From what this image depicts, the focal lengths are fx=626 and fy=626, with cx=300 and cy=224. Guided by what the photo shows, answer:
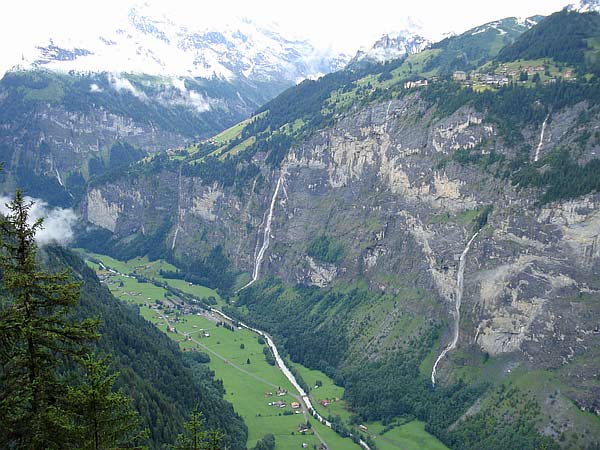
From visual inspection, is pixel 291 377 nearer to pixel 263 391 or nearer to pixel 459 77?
pixel 263 391

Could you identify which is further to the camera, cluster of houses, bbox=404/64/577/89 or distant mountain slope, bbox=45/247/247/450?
cluster of houses, bbox=404/64/577/89

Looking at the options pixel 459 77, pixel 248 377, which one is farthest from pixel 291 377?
pixel 459 77

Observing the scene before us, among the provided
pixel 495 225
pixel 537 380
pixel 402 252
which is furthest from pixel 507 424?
pixel 402 252

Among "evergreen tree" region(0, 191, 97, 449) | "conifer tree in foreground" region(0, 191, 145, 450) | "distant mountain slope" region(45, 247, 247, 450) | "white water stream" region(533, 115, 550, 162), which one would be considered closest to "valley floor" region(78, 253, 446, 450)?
"distant mountain slope" region(45, 247, 247, 450)

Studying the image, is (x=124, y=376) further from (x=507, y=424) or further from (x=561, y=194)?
(x=561, y=194)

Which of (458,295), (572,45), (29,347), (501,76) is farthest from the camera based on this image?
(572,45)

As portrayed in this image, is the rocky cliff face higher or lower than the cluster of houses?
lower

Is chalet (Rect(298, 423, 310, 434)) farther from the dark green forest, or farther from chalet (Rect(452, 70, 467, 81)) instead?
chalet (Rect(452, 70, 467, 81))

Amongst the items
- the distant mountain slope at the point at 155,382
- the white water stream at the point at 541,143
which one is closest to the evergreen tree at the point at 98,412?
the distant mountain slope at the point at 155,382
